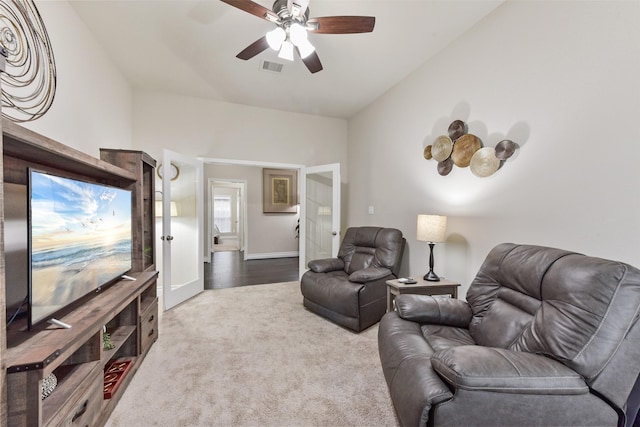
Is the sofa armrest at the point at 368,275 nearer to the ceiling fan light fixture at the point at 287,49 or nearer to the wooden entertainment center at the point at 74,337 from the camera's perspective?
the wooden entertainment center at the point at 74,337

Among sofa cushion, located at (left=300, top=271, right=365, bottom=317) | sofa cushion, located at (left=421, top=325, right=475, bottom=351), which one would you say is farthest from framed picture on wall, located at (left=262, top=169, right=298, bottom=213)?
sofa cushion, located at (left=421, top=325, right=475, bottom=351)

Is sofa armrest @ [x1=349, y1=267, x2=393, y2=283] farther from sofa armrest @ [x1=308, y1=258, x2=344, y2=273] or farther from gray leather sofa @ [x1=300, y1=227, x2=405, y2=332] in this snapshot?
sofa armrest @ [x1=308, y1=258, x2=344, y2=273]

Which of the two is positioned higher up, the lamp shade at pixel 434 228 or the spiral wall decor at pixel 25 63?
the spiral wall decor at pixel 25 63

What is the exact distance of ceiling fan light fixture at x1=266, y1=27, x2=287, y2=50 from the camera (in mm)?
1920

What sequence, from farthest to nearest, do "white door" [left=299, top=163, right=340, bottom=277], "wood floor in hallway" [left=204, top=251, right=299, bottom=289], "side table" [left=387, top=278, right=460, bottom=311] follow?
"wood floor in hallway" [left=204, top=251, right=299, bottom=289], "white door" [left=299, top=163, right=340, bottom=277], "side table" [left=387, top=278, right=460, bottom=311]

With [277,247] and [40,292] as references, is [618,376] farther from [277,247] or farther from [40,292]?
[277,247]

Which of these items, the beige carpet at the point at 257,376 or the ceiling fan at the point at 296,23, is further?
the ceiling fan at the point at 296,23

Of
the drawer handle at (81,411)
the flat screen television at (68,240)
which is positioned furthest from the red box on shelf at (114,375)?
the flat screen television at (68,240)

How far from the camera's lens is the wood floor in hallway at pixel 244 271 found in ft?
14.8

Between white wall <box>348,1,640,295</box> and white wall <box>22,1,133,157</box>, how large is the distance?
3.34m

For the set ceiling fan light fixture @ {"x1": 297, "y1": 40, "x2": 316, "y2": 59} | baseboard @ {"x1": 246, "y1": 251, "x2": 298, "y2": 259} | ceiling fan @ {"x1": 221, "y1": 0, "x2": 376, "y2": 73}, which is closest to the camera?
ceiling fan @ {"x1": 221, "y1": 0, "x2": 376, "y2": 73}

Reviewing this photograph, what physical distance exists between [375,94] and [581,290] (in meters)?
3.36

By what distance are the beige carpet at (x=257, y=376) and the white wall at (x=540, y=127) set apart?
136cm

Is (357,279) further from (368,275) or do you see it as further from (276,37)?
(276,37)
